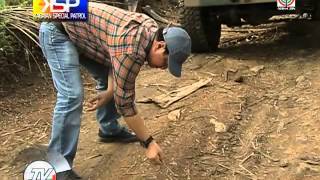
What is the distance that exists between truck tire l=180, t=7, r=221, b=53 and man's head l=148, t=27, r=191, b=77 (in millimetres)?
3736

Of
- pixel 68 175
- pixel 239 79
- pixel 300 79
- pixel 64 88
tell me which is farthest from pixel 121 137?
pixel 300 79

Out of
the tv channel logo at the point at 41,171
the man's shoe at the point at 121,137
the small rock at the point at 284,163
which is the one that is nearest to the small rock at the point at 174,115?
the man's shoe at the point at 121,137

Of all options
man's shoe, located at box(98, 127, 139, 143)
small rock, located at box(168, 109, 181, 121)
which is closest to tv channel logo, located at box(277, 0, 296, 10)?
small rock, located at box(168, 109, 181, 121)

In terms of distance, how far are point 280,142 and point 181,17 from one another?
10.1 ft

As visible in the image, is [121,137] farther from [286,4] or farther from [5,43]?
[286,4]

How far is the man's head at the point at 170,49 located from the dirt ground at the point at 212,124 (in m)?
1.00

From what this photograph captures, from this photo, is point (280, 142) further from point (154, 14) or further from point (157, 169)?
point (154, 14)

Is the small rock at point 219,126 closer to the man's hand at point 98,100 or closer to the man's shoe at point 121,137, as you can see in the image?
the man's shoe at point 121,137

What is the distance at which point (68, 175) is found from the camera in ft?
11.7

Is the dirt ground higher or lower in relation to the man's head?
lower

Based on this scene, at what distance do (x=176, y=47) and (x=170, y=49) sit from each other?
34 millimetres

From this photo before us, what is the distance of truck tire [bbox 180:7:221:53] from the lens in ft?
22.3

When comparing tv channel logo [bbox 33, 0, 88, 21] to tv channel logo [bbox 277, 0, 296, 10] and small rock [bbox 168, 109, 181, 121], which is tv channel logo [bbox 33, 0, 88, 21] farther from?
tv channel logo [bbox 277, 0, 296, 10]

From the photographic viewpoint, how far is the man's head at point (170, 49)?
2.97m
